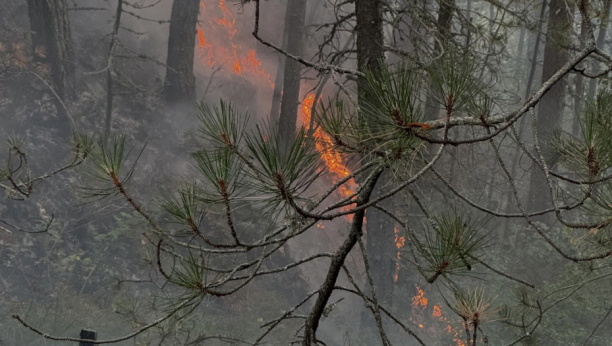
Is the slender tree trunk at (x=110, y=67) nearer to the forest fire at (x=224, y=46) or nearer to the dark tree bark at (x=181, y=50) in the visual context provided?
the dark tree bark at (x=181, y=50)

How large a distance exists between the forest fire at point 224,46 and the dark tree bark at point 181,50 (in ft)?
18.4

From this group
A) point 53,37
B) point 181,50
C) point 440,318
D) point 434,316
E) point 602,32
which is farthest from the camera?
point 602,32

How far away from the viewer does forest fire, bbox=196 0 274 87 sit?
19281mm

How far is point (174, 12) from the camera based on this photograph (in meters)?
13.3

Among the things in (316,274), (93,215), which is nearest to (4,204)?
(93,215)

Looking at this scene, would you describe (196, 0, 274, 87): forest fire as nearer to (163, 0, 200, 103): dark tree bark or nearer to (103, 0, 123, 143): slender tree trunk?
(163, 0, 200, 103): dark tree bark

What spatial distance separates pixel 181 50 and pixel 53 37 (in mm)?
2974

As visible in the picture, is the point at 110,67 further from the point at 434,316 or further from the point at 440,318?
the point at 434,316

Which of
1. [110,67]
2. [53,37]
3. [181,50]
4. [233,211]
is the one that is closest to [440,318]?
[233,211]

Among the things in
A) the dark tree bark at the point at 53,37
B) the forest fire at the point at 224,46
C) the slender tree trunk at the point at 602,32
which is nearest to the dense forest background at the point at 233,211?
the dark tree bark at the point at 53,37

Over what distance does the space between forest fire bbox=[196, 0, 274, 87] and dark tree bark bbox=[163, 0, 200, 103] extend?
18.4ft

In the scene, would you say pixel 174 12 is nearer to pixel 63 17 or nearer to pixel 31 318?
pixel 63 17

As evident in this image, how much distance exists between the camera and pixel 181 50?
13.4m

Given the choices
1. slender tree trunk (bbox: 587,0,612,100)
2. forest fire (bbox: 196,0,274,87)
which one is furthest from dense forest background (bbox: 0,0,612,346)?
forest fire (bbox: 196,0,274,87)
